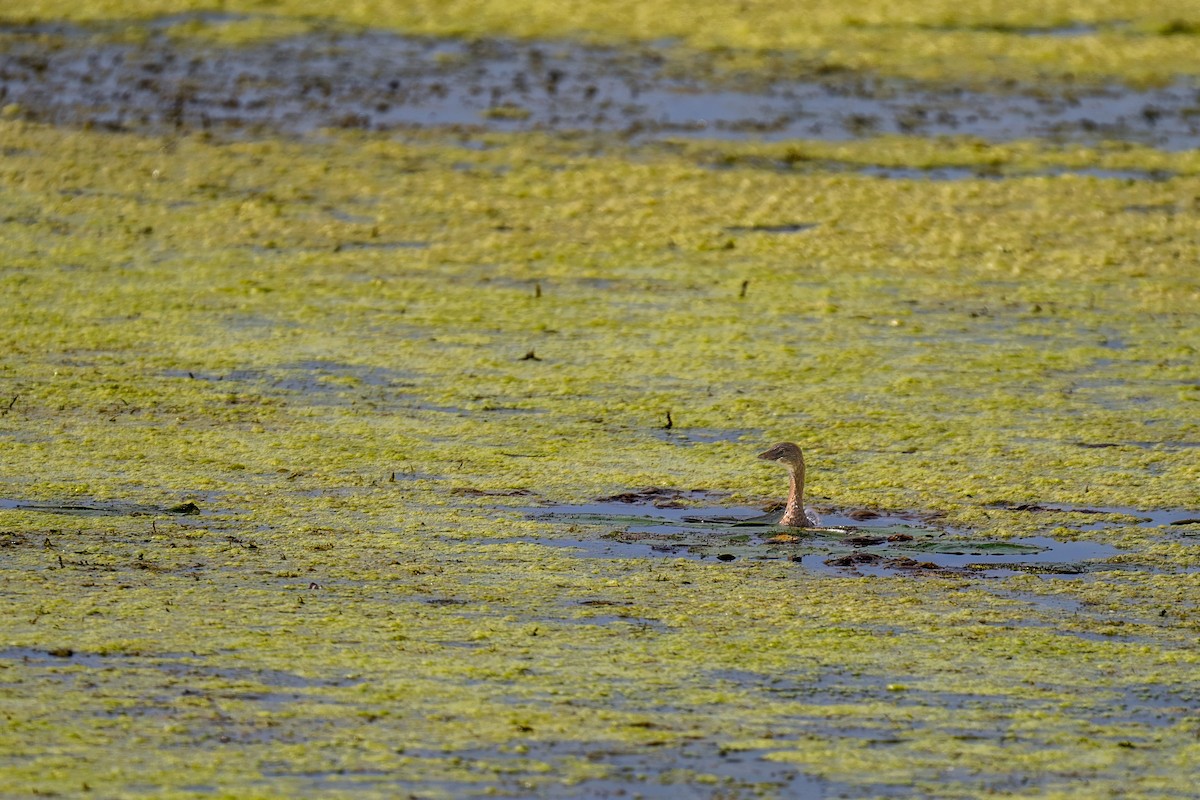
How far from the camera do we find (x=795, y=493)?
5453 millimetres

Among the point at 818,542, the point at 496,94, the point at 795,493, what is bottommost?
the point at 818,542

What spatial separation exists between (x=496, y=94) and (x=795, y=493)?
24.2 ft

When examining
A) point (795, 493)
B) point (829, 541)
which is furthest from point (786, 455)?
point (829, 541)

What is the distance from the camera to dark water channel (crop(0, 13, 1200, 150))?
11.3 m

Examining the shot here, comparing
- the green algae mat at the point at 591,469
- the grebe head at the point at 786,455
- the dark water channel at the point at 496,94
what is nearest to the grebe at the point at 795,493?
the grebe head at the point at 786,455

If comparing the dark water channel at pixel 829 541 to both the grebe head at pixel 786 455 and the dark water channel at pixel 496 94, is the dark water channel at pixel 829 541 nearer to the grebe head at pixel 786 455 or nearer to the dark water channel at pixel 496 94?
the grebe head at pixel 786 455

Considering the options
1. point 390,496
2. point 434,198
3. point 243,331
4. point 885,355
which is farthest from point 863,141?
point 390,496

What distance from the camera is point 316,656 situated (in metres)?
4.38

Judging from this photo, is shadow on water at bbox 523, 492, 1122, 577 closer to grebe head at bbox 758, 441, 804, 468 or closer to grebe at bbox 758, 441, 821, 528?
grebe at bbox 758, 441, 821, 528

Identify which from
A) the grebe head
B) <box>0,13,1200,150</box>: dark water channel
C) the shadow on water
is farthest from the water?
<box>0,13,1200,150</box>: dark water channel

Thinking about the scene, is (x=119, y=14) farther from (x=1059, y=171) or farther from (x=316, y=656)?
(x=316, y=656)

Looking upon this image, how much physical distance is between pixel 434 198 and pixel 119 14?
20.9 ft

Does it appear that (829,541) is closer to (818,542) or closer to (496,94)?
(818,542)

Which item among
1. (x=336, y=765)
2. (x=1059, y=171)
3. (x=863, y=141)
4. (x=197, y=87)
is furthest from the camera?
(x=197, y=87)
